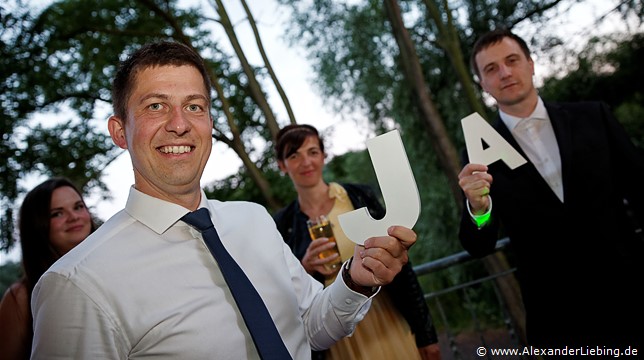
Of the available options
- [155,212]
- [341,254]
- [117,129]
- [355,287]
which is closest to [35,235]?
[117,129]

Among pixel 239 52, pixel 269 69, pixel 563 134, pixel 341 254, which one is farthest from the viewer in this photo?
pixel 239 52

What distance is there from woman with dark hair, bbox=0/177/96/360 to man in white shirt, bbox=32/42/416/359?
119 cm

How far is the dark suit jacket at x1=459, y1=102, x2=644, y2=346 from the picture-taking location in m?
1.90

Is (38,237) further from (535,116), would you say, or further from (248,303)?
(535,116)

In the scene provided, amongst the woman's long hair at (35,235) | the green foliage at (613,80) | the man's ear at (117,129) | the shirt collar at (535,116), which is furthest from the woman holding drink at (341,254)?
the green foliage at (613,80)

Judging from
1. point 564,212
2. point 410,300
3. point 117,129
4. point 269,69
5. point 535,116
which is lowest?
point 410,300

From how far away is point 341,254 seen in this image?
253 cm

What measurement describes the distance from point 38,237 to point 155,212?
57.8 inches

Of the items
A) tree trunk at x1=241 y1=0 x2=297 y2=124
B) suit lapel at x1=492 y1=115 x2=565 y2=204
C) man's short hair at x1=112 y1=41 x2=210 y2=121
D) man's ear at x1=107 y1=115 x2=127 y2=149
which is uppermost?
tree trunk at x1=241 y1=0 x2=297 y2=124

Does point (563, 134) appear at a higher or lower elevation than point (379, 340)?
higher

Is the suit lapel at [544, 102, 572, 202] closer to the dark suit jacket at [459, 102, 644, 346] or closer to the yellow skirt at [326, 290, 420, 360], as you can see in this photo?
the dark suit jacket at [459, 102, 644, 346]

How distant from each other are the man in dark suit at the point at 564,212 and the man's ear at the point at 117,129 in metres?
1.52

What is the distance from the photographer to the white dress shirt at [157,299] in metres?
1.15

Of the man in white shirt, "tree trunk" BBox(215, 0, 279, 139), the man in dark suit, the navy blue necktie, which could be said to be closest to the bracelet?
the man in white shirt
